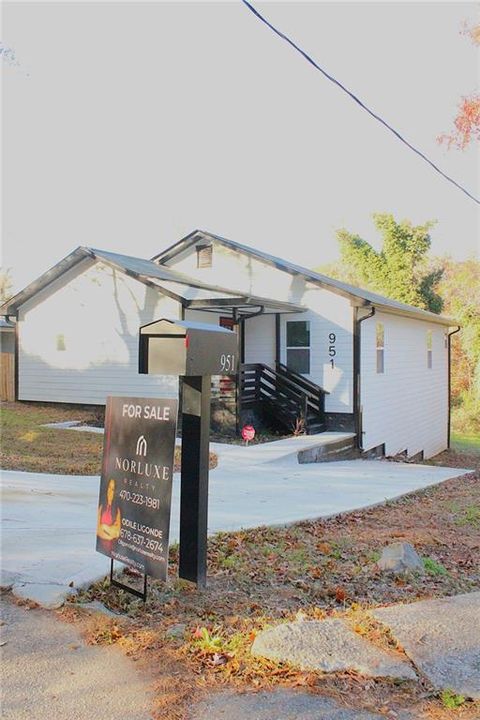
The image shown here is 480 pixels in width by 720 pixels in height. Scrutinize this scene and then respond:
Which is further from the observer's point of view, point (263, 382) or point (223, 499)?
point (263, 382)

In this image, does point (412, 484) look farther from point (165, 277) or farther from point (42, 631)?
point (165, 277)

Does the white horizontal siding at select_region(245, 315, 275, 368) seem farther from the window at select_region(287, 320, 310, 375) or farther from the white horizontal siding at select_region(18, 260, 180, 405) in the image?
the white horizontal siding at select_region(18, 260, 180, 405)

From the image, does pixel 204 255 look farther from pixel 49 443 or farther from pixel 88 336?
pixel 49 443

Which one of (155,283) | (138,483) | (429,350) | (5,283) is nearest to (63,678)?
(138,483)

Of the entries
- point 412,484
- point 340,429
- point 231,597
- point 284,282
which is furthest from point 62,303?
point 231,597

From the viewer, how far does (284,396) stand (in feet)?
48.2

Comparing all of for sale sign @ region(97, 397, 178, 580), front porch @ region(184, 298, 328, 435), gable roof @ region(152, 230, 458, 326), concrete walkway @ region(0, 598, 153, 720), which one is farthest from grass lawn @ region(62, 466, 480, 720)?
gable roof @ region(152, 230, 458, 326)

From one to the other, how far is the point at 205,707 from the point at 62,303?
1538 cm

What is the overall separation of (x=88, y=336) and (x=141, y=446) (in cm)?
1315

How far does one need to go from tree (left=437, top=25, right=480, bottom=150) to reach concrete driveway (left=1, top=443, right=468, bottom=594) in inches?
324

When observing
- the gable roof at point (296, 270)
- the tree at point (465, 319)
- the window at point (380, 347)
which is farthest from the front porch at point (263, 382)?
the tree at point (465, 319)

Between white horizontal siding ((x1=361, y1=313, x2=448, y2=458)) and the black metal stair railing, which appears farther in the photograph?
white horizontal siding ((x1=361, y1=313, x2=448, y2=458))

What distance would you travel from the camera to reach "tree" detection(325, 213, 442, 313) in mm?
28766

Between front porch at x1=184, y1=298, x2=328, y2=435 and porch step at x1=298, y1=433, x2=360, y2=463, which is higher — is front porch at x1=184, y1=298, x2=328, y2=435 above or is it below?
above
